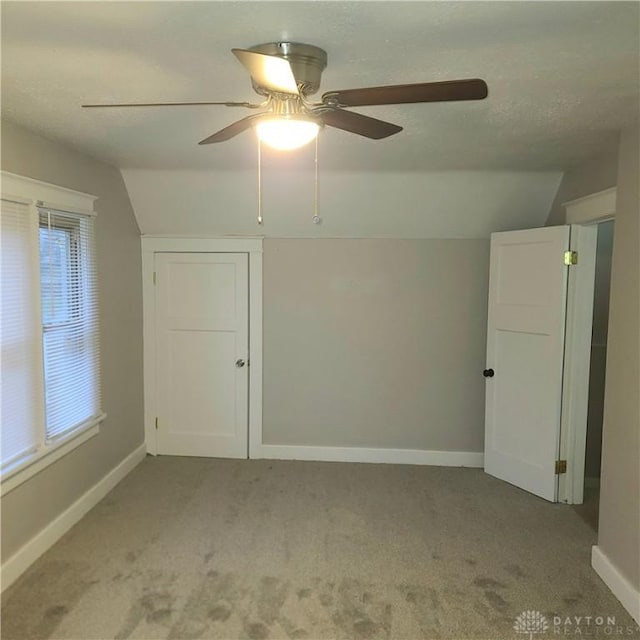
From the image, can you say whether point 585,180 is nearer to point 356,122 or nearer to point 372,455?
point 356,122

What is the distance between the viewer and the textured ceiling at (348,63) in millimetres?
1463

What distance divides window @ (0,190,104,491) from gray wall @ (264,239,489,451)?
1497 mm

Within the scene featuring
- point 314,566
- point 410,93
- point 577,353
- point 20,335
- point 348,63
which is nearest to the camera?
point 410,93

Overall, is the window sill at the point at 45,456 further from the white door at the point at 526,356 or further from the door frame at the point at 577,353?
the door frame at the point at 577,353

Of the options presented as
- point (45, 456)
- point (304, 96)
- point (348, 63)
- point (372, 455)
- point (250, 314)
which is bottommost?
point (372, 455)

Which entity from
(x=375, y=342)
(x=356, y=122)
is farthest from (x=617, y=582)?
(x=356, y=122)

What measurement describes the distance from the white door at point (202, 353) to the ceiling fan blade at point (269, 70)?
286 cm

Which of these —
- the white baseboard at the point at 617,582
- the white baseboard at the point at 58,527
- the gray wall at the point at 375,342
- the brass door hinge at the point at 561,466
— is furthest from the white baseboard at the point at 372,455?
the white baseboard at the point at 617,582

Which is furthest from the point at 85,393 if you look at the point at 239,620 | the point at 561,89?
the point at 561,89

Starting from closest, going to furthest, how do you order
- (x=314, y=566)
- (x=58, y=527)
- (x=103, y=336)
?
(x=314, y=566)
(x=58, y=527)
(x=103, y=336)

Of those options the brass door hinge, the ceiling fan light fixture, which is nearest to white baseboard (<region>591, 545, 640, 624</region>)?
the brass door hinge

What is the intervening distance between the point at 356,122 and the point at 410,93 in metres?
0.34

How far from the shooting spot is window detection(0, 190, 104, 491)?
2621 mm

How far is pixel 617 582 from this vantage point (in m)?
2.60
